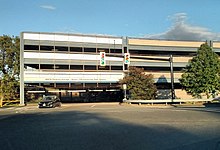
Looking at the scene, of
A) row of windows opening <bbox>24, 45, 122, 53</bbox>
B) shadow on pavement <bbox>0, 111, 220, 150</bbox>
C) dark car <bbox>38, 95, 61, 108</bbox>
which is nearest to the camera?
shadow on pavement <bbox>0, 111, 220, 150</bbox>

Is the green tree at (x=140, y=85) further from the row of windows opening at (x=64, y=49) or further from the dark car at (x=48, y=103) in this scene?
the row of windows opening at (x=64, y=49)

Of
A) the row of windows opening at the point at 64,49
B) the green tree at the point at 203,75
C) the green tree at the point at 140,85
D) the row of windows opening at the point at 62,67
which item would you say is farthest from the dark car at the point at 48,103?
the green tree at the point at 203,75

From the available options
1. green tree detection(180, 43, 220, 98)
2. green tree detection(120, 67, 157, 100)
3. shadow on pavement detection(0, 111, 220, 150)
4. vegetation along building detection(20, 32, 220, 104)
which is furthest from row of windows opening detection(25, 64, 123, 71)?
shadow on pavement detection(0, 111, 220, 150)

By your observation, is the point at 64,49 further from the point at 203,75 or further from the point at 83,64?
the point at 203,75

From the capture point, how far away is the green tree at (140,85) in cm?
4853

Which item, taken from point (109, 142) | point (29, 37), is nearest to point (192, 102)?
point (29, 37)

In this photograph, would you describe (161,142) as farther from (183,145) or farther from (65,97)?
(65,97)

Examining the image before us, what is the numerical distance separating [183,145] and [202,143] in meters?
0.71

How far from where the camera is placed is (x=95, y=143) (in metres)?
9.95

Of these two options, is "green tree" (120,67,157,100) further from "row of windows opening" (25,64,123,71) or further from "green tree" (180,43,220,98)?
"row of windows opening" (25,64,123,71)

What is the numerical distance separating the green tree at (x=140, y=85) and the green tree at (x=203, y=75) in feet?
17.8

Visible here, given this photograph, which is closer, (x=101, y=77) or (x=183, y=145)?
(x=183, y=145)

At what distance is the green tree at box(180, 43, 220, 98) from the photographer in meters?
48.5

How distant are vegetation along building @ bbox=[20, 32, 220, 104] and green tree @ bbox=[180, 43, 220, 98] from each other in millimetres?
7000
